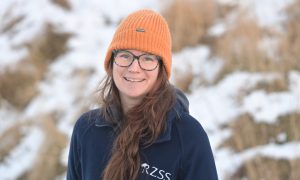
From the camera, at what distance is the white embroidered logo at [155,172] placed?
145 cm

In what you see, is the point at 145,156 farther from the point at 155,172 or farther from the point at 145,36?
the point at 145,36

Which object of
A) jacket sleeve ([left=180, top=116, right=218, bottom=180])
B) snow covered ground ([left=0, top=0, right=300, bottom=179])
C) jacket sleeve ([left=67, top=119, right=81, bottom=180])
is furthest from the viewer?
snow covered ground ([left=0, top=0, right=300, bottom=179])

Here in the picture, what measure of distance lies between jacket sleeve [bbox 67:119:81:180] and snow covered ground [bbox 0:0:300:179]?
191 centimetres

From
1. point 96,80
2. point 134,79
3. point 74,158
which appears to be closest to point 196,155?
point 134,79

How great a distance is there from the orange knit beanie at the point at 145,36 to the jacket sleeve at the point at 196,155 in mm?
236

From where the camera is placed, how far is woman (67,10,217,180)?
4.73ft

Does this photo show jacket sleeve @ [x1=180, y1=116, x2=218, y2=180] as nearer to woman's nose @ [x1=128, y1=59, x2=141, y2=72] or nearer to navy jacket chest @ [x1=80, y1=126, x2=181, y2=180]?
navy jacket chest @ [x1=80, y1=126, x2=181, y2=180]

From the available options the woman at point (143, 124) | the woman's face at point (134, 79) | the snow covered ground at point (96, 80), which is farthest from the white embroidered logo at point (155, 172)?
the snow covered ground at point (96, 80)

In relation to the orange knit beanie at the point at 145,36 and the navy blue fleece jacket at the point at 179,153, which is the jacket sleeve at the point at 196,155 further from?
the orange knit beanie at the point at 145,36

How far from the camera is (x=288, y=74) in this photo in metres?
4.30

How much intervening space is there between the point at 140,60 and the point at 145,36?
0.26ft

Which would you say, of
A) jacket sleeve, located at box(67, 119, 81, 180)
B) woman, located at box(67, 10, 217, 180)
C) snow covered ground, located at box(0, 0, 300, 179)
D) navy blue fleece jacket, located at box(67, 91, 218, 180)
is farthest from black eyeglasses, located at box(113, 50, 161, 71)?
snow covered ground, located at box(0, 0, 300, 179)

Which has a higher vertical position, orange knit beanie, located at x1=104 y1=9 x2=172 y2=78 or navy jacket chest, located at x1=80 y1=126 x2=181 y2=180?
orange knit beanie, located at x1=104 y1=9 x2=172 y2=78

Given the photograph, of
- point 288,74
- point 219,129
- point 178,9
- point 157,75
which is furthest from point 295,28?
point 157,75
